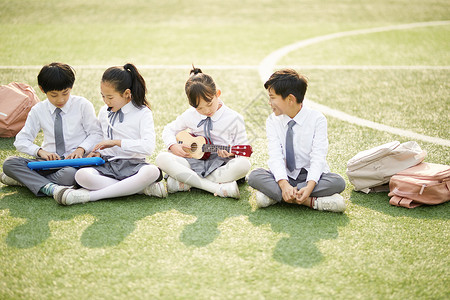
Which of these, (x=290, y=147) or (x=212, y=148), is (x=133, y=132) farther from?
(x=290, y=147)

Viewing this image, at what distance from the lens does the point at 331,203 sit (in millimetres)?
3279

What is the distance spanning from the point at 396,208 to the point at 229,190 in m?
1.25

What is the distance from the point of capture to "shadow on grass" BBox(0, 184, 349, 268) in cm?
285

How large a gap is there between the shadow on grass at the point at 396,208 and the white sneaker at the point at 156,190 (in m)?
1.47

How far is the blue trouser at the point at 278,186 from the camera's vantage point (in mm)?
3312

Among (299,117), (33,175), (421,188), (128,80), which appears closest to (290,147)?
(299,117)

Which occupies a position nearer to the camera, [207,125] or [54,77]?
[54,77]

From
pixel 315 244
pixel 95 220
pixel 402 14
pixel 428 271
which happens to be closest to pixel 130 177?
pixel 95 220

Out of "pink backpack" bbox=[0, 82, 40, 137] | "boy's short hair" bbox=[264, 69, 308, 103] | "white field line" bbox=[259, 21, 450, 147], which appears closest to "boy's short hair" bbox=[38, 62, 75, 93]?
"pink backpack" bbox=[0, 82, 40, 137]

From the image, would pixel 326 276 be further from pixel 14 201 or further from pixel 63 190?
pixel 14 201

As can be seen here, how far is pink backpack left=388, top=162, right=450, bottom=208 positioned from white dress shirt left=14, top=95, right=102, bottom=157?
2.46 metres

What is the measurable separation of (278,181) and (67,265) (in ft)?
5.11

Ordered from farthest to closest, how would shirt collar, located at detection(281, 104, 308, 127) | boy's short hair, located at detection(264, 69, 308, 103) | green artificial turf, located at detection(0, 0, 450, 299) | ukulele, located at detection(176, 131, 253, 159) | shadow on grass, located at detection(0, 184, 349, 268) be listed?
1. ukulele, located at detection(176, 131, 253, 159)
2. shirt collar, located at detection(281, 104, 308, 127)
3. boy's short hair, located at detection(264, 69, 308, 103)
4. shadow on grass, located at detection(0, 184, 349, 268)
5. green artificial turf, located at detection(0, 0, 450, 299)

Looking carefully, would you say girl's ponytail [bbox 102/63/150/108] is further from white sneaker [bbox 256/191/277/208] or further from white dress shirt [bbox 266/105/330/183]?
white sneaker [bbox 256/191/277/208]
